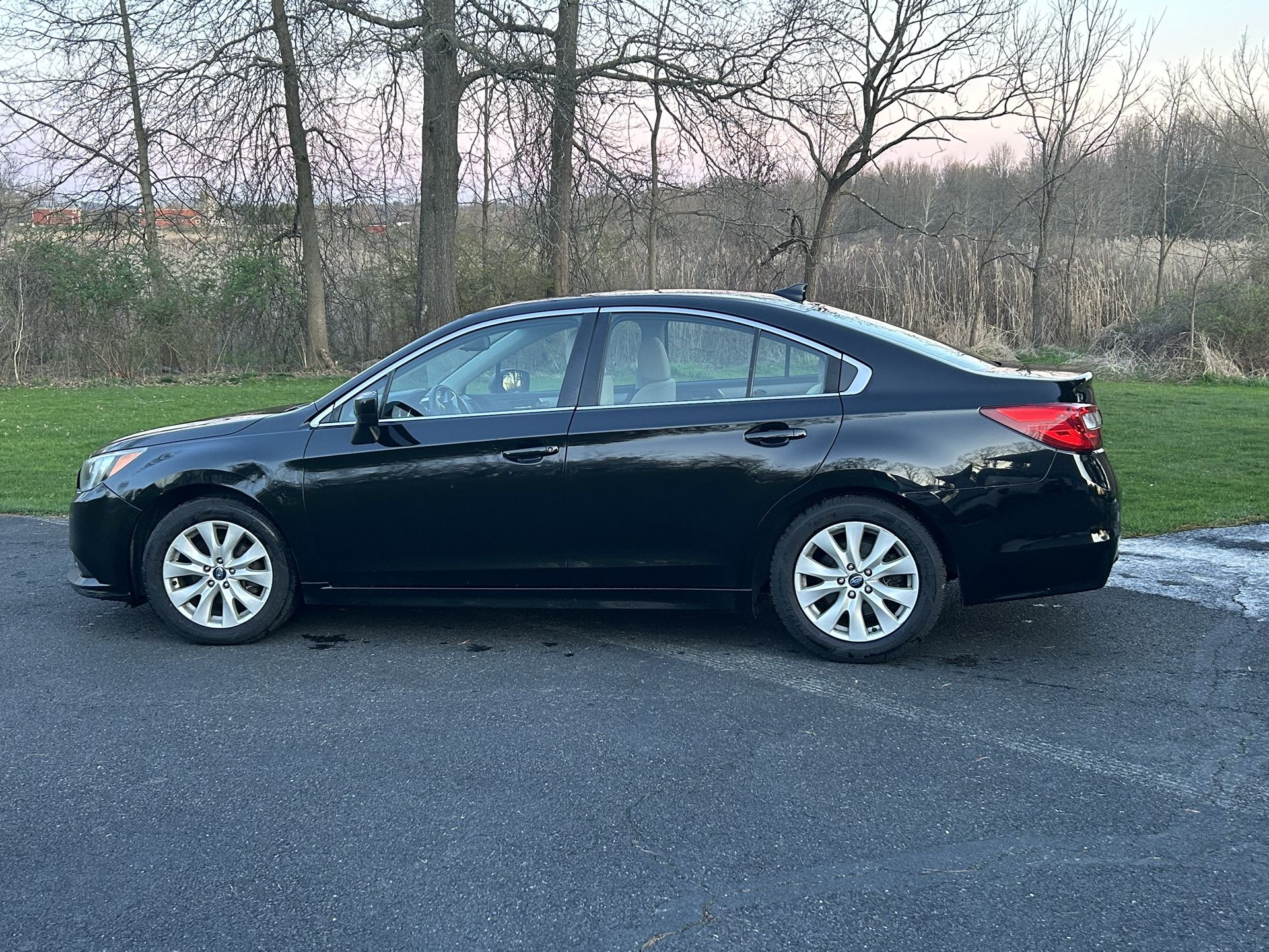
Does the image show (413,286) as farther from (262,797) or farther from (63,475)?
(262,797)

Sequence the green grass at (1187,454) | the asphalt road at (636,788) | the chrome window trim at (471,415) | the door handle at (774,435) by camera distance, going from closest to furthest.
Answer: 1. the asphalt road at (636,788)
2. the door handle at (774,435)
3. the chrome window trim at (471,415)
4. the green grass at (1187,454)

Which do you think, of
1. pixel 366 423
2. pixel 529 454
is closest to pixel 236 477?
pixel 366 423

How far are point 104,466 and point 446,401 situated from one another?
5.81 feet

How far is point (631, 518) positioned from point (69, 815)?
250cm

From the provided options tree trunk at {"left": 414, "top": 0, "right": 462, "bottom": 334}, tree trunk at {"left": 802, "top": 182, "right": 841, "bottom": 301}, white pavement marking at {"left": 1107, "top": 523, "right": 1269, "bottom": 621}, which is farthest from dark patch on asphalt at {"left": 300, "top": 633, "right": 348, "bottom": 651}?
tree trunk at {"left": 414, "top": 0, "right": 462, "bottom": 334}

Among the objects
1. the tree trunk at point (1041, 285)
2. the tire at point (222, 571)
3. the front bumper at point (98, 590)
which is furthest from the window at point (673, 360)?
the tree trunk at point (1041, 285)

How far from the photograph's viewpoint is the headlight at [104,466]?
5582 mm

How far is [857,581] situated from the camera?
16.3 feet

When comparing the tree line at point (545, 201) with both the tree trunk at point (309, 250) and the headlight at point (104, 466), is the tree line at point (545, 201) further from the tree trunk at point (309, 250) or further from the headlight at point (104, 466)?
the headlight at point (104, 466)

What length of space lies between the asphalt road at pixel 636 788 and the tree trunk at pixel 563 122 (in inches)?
452

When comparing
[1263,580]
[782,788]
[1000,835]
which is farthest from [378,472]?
[1263,580]

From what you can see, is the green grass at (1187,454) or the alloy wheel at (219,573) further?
the green grass at (1187,454)

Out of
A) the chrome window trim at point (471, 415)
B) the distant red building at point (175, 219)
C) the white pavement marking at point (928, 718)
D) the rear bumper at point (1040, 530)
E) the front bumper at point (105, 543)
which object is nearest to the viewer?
the white pavement marking at point (928, 718)

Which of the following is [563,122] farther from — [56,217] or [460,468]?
[56,217]
